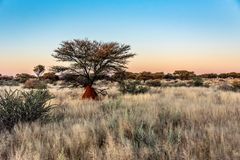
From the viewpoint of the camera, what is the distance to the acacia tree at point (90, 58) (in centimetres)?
1363

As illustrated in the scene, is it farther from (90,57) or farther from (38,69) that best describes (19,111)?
(38,69)

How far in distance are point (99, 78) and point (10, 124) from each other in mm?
7601

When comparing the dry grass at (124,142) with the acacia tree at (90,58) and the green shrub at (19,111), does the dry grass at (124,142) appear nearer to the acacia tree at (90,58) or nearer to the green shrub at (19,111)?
the green shrub at (19,111)

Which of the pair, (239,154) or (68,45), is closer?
(239,154)

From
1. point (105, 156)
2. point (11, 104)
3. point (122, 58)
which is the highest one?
point (122, 58)

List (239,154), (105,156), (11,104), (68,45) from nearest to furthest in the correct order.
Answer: (239,154), (105,156), (11,104), (68,45)

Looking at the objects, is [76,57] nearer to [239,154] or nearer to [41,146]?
[41,146]

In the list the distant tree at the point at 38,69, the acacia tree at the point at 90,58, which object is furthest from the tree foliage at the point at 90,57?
the distant tree at the point at 38,69

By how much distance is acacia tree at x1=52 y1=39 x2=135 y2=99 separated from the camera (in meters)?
13.6

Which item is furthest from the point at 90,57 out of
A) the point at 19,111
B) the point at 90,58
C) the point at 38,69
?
the point at 38,69

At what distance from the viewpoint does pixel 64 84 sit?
543 inches

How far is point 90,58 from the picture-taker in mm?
13602

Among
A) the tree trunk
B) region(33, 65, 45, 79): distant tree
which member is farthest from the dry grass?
region(33, 65, 45, 79): distant tree

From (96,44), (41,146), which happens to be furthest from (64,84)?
(41,146)
